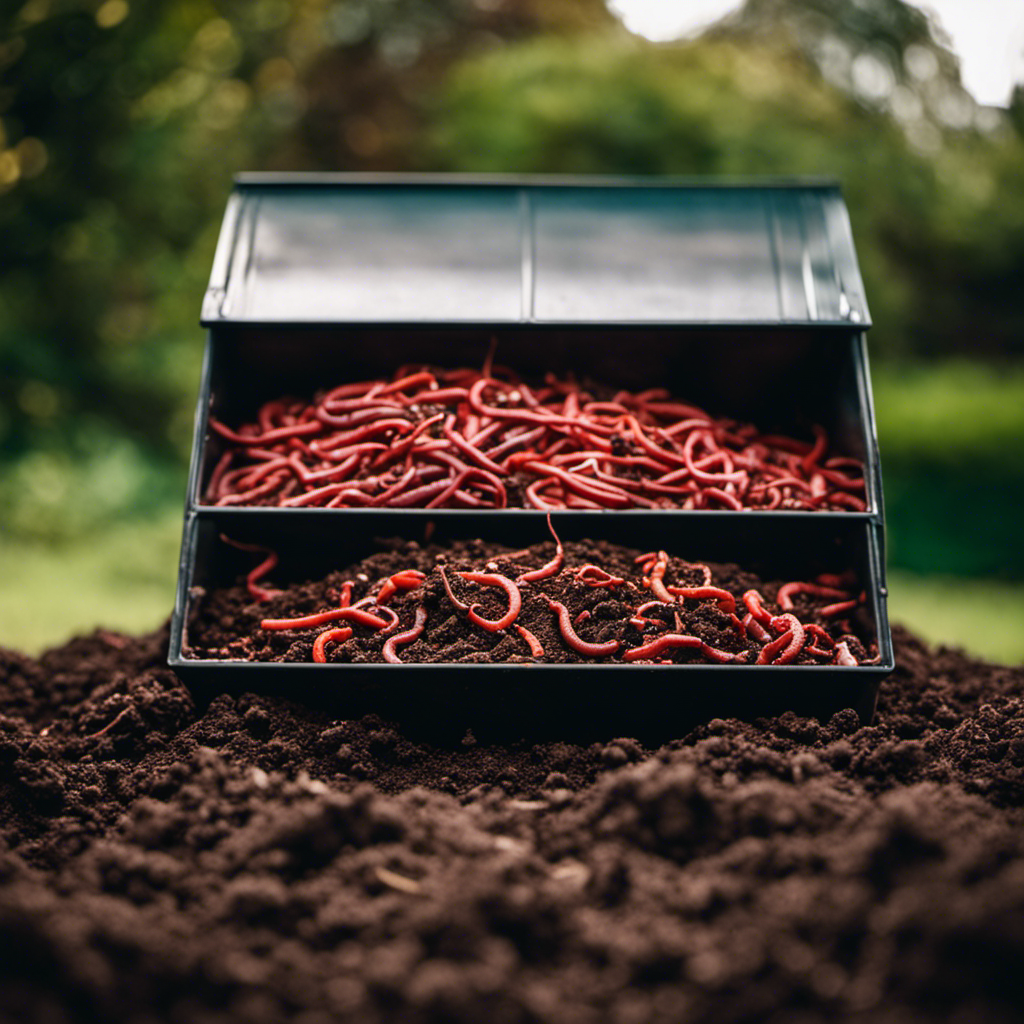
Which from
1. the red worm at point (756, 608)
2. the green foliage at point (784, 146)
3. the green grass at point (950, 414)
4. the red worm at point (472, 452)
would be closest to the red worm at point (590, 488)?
the red worm at point (472, 452)

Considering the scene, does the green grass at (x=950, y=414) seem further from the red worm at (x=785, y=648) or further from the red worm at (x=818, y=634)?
the red worm at (x=785, y=648)

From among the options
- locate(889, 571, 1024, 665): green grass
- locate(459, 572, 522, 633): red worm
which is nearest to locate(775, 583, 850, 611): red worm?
locate(459, 572, 522, 633): red worm

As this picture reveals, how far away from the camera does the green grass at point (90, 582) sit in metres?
7.38

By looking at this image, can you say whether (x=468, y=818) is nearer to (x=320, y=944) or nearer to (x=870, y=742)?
(x=320, y=944)

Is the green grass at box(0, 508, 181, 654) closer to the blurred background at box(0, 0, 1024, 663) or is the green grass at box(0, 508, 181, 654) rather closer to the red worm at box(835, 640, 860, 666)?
the blurred background at box(0, 0, 1024, 663)

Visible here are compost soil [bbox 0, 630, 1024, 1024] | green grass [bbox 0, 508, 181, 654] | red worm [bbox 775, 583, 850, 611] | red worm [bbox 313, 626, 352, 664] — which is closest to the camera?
compost soil [bbox 0, 630, 1024, 1024]

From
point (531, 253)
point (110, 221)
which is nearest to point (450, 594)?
point (531, 253)

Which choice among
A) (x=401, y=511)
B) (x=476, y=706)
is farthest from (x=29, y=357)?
(x=476, y=706)

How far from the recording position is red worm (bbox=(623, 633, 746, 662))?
3596mm

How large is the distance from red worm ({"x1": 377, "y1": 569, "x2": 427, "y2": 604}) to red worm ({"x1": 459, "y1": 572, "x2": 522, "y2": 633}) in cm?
19

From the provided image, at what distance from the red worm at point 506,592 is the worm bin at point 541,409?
0.04 metres

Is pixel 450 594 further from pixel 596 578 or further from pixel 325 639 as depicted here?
pixel 596 578

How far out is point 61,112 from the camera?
31.7ft

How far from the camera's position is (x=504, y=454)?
4.50m
